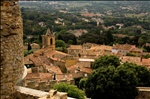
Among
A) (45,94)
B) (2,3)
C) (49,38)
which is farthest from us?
(49,38)

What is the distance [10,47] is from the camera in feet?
21.4

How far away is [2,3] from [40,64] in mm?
34886

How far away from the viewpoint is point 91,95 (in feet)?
91.2

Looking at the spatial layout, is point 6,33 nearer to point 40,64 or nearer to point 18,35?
point 18,35

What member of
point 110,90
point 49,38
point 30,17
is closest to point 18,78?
point 110,90

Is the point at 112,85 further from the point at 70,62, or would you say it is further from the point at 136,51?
the point at 136,51

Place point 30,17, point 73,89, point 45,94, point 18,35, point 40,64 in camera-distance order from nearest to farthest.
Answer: point 18,35 → point 45,94 → point 73,89 → point 40,64 → point 30,17

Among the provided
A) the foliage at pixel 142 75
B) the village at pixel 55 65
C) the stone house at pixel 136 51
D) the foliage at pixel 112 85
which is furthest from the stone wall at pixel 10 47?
the stone house at pixel 136 51

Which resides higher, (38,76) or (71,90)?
(71,90)

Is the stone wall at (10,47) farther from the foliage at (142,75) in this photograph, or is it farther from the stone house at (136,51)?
the stone house at (136,51)

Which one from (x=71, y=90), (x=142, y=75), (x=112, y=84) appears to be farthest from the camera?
(x=142, y=75)

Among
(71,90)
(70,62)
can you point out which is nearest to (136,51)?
(70,62)

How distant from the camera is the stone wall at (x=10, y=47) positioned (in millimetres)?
6227

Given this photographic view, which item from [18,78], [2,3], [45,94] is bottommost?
[45,94]
